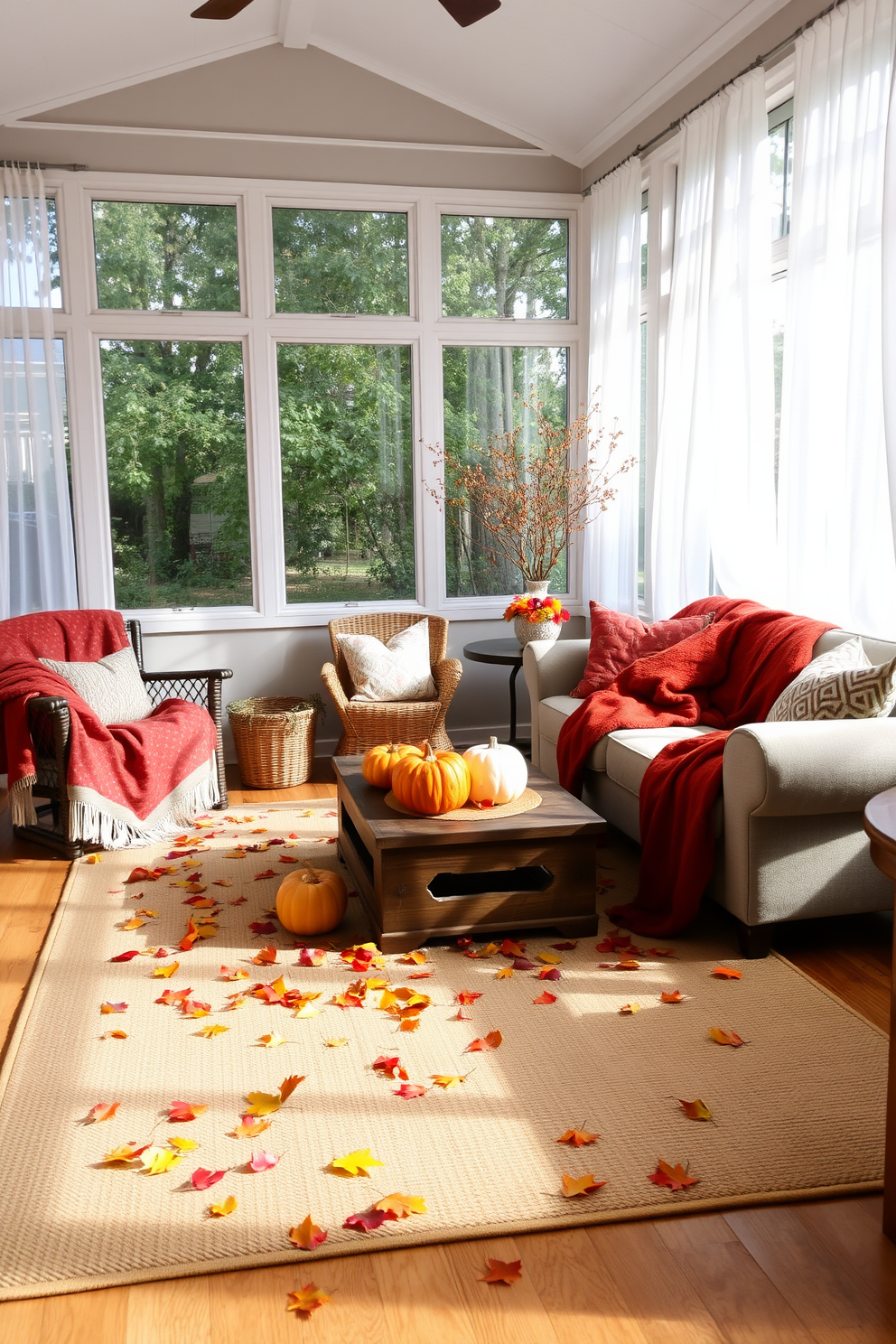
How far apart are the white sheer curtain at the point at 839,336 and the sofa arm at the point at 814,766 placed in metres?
0.72

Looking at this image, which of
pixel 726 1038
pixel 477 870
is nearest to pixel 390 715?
pixel 477 870

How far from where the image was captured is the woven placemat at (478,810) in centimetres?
295

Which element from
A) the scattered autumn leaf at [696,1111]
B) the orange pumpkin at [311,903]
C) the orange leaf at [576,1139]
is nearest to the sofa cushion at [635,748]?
the orange pumpkin at [311,903]

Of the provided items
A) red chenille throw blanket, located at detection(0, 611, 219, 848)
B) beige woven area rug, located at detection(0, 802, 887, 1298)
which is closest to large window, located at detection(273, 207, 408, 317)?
red chenille throw blanket, located at detection(0, 611, 219, 848)

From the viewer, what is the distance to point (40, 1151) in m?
2.03

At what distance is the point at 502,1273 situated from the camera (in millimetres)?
1689

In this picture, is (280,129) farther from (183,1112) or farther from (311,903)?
(183,1112)

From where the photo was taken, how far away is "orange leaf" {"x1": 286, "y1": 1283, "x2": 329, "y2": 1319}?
1.62m

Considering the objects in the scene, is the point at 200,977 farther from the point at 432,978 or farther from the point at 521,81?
the point at 521,81

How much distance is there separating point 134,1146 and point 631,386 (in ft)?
13.4

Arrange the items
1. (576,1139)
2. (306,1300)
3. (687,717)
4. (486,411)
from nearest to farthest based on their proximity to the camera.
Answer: (306,1300) < (576,1139) < (687,717) < (486,411)

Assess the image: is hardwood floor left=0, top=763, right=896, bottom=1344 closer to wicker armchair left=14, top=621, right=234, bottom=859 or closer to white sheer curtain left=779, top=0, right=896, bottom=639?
white sheer curtain left=779, top=0, right=896, bottom=639

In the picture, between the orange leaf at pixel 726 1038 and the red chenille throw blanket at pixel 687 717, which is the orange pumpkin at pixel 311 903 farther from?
the orange leaf at pixel 726 1038

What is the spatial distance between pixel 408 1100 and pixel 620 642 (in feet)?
7.99
